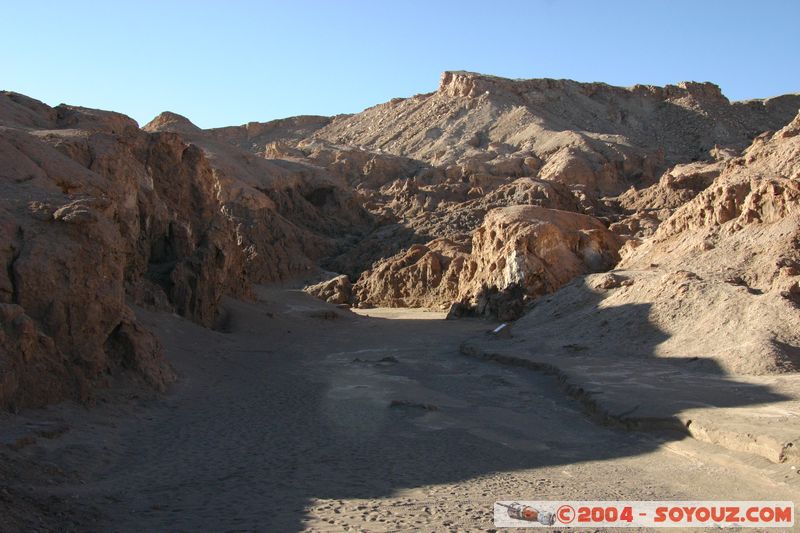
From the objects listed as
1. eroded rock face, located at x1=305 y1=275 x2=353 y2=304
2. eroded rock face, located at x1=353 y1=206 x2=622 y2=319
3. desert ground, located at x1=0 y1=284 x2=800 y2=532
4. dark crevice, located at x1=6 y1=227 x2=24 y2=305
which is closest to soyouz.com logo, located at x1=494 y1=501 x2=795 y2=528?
desert ground, located at x1=0 y1=284 x2=800 y2=532

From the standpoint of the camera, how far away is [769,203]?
17297 millimetres

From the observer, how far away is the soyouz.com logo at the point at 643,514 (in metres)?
6.00

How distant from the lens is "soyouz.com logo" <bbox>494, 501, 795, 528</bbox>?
19.7 feet

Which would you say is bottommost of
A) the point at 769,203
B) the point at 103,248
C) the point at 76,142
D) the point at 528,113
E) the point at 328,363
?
the point at 328,363

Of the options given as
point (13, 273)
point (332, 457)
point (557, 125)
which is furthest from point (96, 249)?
point (557, 125)

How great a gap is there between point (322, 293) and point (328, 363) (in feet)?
59.7

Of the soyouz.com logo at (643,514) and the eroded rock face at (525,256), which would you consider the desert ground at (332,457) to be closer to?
the soyouz.com logo at (643,514)

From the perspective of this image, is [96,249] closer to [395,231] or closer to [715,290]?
[715,290]

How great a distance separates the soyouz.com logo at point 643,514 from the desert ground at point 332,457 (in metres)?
0.25

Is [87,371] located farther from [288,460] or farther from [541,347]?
[541,347]

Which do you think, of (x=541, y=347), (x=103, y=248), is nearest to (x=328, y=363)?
(x=541, y=347)

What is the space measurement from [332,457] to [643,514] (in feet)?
10.7

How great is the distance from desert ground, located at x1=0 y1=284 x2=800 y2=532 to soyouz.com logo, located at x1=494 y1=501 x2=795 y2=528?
0.81ft

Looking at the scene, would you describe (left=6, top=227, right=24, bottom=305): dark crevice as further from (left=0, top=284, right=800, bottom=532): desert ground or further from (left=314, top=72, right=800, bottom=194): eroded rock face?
(left=314, top=72, right=800, bottom=194): eroded rock face
